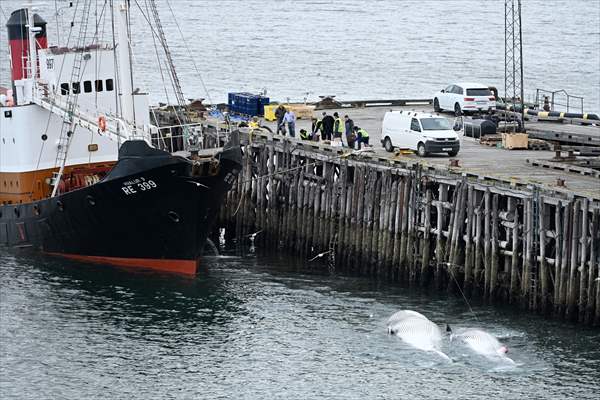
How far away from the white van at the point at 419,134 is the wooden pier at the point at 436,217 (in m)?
0.55

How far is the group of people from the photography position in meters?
52.5

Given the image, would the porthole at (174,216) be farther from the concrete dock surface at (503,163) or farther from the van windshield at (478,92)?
the van windshield at (478,92)

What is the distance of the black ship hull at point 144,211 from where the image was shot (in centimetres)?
4681

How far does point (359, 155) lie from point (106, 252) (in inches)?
393

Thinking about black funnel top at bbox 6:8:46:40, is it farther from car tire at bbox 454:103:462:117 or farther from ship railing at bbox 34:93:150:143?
car tire at bbox 454:103:462:117

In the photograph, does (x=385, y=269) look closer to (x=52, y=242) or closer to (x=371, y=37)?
(x=52, y=242)

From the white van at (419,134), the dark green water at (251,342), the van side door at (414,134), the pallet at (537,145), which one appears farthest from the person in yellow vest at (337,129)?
the pallet at (537,145)

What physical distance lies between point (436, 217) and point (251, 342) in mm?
9482

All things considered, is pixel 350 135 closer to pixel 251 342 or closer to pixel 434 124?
pixel 434 124

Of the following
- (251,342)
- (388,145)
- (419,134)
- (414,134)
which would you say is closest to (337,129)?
(388,145)

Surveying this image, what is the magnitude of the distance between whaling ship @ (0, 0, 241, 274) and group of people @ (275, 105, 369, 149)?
5.65 metres

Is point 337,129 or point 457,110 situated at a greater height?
point 457,110

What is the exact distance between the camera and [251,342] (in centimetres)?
4069

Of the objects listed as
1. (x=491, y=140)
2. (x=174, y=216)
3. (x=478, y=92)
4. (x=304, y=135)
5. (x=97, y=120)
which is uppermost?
(x=478, y=92)
